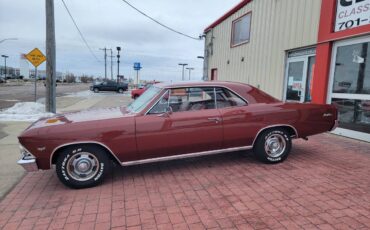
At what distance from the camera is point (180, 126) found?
412cm

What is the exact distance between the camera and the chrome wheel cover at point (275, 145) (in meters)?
4.68

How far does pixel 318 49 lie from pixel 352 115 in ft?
6.63

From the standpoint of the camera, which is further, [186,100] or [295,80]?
[295,80]

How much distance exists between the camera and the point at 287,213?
9.98 ft

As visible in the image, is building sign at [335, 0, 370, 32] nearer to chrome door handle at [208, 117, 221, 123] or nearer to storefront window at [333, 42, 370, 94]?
storefront window at [333, 42, 370, 94]

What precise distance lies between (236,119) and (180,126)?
0.96m

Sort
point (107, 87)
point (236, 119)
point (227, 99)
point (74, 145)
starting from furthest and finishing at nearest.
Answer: point (107, 87), point (227, 99), point (236, 119), point (74, 145)

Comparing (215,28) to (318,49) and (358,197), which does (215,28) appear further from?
(358,197)

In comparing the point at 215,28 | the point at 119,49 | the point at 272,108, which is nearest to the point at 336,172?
the point at 272,108

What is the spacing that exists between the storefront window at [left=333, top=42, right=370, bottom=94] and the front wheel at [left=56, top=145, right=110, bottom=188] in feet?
19.6

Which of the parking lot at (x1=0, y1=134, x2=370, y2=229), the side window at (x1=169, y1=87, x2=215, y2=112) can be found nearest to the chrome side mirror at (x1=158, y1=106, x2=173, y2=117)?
the side window at (x1=169, y1=87, x2=215, y2=112)

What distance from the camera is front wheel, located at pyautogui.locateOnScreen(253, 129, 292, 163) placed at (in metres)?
4.62

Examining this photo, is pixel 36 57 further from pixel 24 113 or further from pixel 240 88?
pixel 240 88

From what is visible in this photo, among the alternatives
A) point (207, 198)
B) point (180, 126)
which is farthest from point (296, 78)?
point (207, 198)
